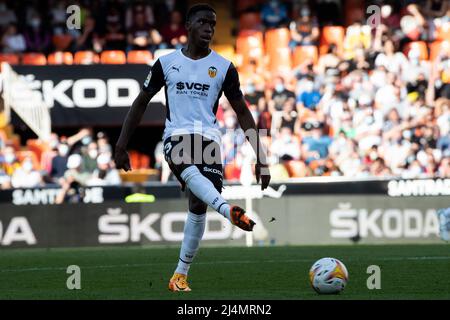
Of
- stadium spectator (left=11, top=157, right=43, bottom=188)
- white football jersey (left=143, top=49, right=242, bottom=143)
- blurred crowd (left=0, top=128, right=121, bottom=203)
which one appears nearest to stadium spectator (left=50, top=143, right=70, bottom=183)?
blurred crowd (left=0, top=128, right=121, bottom=203)

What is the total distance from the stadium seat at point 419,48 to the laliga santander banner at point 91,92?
550cm

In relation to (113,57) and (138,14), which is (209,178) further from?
(138,14)

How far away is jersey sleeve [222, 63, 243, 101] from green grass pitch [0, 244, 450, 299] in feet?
5.71

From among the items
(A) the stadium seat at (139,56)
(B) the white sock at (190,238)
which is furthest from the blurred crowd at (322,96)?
(B) the white sock at (190,238)

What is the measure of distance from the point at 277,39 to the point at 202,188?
17.9 m

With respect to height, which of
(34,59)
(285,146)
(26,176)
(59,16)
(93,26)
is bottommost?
(26,176)

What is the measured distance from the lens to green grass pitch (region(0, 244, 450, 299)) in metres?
10.6

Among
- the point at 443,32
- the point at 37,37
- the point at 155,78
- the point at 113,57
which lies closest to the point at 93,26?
the point at 113,57

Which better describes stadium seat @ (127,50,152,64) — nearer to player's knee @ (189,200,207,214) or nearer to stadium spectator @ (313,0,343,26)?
stadium spectator @ (313,0,343,26)

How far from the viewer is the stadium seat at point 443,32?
27266 millimetres

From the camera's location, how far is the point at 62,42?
89.0 ft
